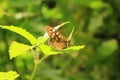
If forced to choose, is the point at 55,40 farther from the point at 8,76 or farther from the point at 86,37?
the point at 86,37

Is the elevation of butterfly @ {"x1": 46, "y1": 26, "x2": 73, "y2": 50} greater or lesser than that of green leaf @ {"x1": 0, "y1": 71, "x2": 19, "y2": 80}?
greater

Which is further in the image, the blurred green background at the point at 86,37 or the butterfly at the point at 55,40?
the blurred green background at the point at 86,37

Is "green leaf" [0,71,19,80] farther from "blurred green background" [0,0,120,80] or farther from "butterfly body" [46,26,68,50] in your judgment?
"blurred green background" [0,0,120,80]

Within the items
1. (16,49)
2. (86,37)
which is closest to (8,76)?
(16,49)

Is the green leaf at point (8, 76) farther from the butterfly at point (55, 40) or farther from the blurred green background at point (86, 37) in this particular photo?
the blurred green background at point (86, 37)

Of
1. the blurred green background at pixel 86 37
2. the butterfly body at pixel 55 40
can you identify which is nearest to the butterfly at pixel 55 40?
the butterfly body at pixel 55 40

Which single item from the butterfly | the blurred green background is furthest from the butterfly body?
the blurred green background

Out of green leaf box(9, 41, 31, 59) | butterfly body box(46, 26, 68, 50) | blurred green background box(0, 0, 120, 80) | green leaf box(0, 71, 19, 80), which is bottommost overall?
green leaf box(0, 71, 19, 80)

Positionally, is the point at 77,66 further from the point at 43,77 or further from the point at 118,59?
the point at 43,77

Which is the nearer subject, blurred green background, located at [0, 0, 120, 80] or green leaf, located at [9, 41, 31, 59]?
green leaf, located at [9, 41, 31, 59]

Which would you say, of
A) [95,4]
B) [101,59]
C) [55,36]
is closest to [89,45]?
[101,59]

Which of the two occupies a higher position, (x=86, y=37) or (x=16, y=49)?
(x=86, y=37)
